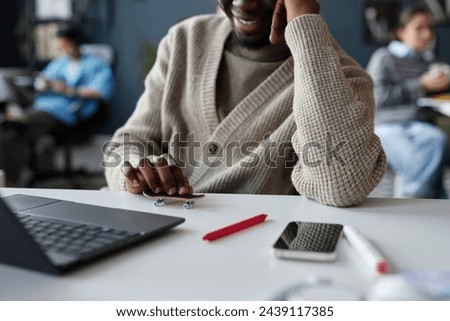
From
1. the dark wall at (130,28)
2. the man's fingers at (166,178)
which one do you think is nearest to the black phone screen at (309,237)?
the man's fingers at (166,178)

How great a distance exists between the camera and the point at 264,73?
123 centimetres

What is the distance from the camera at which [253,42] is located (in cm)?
121

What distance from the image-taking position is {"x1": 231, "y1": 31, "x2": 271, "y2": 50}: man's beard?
3.93ft

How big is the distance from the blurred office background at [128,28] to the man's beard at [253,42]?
136 inches

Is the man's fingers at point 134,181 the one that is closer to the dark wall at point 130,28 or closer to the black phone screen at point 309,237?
the black phone screen at point 309,237

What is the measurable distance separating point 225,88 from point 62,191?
472 millimetres

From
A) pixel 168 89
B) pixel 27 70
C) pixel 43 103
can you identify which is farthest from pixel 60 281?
pixel 27 70

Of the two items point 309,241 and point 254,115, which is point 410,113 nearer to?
point 254,115

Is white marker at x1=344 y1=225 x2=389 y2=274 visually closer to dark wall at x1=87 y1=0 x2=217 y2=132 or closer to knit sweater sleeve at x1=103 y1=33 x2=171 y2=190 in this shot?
knit sweater sleeve at x1=103 y1=33 x2=171 y2=190

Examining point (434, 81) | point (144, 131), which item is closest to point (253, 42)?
point (144, 131)

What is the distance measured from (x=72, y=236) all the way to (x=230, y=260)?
17cm

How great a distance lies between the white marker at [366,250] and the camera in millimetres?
580
